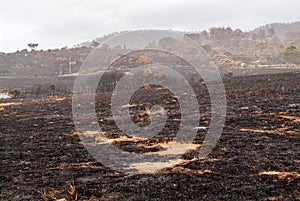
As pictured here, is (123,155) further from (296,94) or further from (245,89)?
(245,89)

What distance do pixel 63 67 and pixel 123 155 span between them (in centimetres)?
Answer: 6750

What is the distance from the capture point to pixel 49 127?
2064cm

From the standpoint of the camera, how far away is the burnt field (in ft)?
30.6

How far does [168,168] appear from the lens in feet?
38.0

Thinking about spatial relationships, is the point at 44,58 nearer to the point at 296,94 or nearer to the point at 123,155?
the point at 296,94

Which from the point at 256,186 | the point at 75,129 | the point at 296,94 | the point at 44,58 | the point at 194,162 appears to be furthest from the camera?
the point at 44,58

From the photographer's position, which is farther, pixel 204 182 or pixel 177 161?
pixel 177 161

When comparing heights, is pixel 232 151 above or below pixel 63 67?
below

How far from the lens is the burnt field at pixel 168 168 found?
30.6ft

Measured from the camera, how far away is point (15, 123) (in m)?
22.6

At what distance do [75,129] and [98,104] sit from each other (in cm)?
1060

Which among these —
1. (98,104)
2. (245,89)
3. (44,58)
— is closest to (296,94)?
(245,89)

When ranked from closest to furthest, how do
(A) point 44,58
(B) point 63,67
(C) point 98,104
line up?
(C) point 98,104 → (B) point 63,67 → (A) point 44,58

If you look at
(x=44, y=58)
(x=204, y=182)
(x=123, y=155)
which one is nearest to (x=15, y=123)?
(x=123, y=155)
